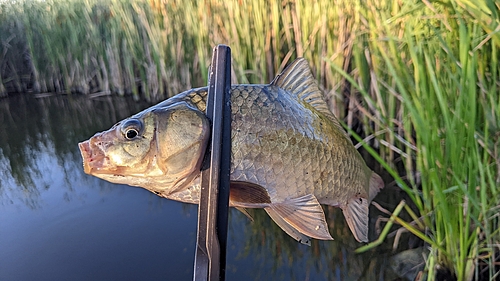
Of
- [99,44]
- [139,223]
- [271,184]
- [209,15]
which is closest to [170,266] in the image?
[139,223]

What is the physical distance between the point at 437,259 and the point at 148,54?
12.3 feet

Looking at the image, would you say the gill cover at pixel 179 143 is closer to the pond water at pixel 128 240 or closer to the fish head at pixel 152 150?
the fish head at pixel 152 150

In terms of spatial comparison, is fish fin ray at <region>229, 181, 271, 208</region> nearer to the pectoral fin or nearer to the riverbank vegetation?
the pectoral fin

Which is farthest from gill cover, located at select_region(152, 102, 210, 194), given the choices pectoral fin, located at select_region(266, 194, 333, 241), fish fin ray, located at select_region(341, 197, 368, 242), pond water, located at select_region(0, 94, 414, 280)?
pond water, located at select_region(0, 94, 414, 280)

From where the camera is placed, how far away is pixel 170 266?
193 cm

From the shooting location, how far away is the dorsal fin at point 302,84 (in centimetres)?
57

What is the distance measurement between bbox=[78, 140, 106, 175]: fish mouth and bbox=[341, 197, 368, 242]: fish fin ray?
369 mm

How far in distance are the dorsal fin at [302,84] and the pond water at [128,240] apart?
4.63 ft

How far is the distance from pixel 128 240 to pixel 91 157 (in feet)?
5.84

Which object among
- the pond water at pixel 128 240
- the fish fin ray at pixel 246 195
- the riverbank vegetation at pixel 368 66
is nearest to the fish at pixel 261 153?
the fish fin ray at pixel 246 195

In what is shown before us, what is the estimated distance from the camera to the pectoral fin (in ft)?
1.77

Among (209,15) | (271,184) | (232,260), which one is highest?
(209,15)

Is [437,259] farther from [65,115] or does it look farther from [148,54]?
[65,115]

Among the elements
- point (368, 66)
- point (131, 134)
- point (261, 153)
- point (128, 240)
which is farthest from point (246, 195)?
point (368, 66)
